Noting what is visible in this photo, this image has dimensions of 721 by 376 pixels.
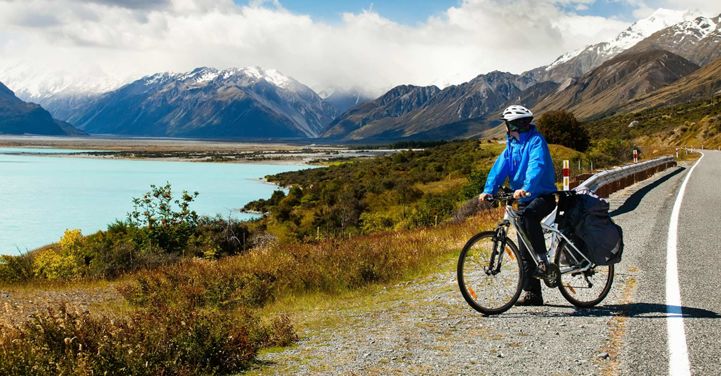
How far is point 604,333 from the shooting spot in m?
6.32

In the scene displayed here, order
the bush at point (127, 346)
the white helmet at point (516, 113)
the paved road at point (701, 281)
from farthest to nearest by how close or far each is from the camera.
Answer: the white helmet at point (516, 113)
the paved road at point (701, 281)
the bush at point (127, 346)

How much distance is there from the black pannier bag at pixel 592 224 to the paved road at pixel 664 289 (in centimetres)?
67

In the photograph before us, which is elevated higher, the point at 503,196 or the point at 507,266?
the point at 503,196

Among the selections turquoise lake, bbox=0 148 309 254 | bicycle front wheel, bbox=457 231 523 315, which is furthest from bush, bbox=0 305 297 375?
turquoise lake, bbox=0 148 309 254

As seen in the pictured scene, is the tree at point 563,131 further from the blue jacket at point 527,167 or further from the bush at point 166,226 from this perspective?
the blue jacket at point 527,167

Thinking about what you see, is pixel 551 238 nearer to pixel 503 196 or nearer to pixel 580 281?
pixel 580 281

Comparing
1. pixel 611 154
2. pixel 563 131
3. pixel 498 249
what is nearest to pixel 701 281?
pixel 498 249

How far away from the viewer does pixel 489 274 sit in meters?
7.39

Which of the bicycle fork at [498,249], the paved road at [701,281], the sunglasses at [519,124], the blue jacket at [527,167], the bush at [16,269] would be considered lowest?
the bush at [16,269]

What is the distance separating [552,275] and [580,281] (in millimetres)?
636

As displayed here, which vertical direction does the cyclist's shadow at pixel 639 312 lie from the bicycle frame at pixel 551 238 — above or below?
below

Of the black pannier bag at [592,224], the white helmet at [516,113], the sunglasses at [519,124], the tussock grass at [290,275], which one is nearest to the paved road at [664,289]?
the black pannier bag at [592,224]

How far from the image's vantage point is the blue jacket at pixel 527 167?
6.88 metres

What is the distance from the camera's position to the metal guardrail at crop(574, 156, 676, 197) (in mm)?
17922
